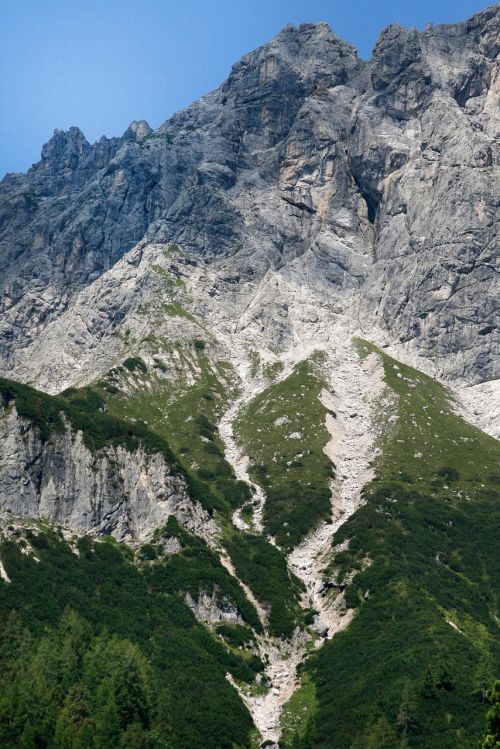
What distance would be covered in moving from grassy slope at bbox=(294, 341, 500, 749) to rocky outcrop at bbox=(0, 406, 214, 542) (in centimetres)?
3303

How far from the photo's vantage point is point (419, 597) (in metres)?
130

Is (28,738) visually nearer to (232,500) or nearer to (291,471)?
(232,500)

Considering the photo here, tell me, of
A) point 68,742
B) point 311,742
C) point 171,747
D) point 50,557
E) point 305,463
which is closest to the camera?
point 68,742

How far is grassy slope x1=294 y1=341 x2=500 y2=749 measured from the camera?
339 feet

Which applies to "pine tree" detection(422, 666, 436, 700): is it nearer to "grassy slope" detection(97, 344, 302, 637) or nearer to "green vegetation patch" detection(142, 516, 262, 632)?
"grassy slope" detection(97, 344, 302, 637)

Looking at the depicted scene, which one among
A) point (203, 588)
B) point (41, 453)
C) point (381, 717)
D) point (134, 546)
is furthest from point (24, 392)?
point (381, 717)

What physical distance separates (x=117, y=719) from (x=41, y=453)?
68.8 metres

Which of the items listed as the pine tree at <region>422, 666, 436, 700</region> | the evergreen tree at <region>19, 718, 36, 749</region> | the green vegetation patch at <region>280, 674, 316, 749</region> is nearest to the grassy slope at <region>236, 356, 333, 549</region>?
the green vegetation patch at <region>280, 674, 316, 749</region>

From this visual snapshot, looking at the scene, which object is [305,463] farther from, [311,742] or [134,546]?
[311,742]

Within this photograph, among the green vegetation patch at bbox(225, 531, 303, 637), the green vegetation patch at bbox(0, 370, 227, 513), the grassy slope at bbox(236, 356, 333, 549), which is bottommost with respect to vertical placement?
the green vegetation patch at bbox(225, 531, 303, 637)

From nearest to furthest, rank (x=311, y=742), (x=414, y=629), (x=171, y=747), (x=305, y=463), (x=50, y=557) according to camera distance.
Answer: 1. (x=171, y=747)
2. (x=311, y=742)
3. (x=414, y=629)
4. (x=50, y=557)
5. (x=305, y=463)

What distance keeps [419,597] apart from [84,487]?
206 ft

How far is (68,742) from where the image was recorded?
88.9 m

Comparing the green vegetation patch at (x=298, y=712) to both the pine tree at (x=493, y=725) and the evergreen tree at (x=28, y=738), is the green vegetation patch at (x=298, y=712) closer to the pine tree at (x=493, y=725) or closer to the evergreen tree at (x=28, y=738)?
the evergreen tree at (x=28, y=738)
